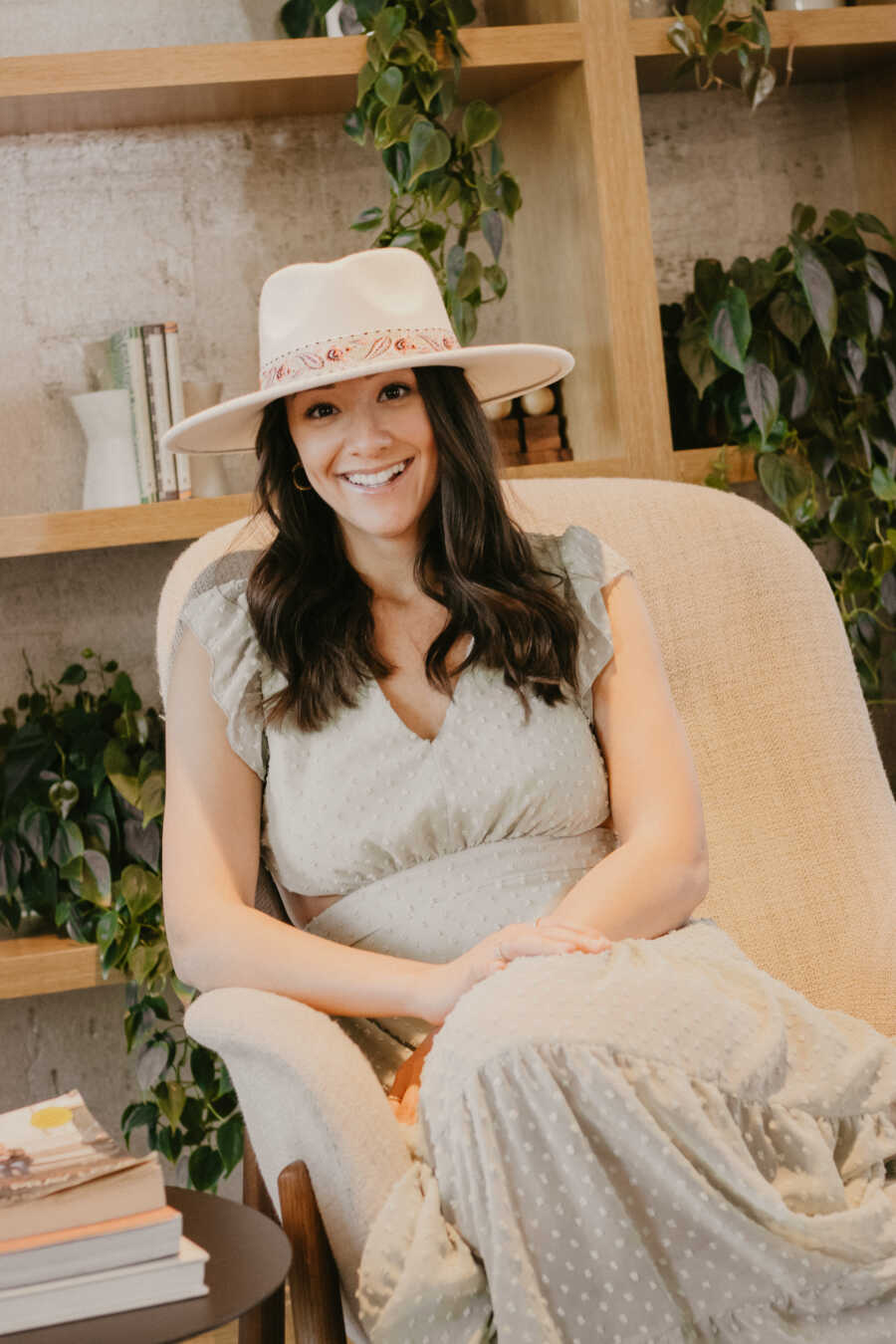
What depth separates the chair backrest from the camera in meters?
1.88

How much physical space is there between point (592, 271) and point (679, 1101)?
152cm

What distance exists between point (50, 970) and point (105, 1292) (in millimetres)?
1233

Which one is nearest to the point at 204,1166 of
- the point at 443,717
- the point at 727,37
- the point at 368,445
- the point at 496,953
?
the point at 443,717

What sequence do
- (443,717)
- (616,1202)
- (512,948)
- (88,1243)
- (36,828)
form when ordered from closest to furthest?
(88,1243) → (616,1202) → (512,948) → (443,717) → (36,828)

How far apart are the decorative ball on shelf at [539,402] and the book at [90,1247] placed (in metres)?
1.66

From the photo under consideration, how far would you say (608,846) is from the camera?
5.80ft

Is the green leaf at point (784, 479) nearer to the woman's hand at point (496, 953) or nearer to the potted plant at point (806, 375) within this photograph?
the potted plant at point (806, 375)

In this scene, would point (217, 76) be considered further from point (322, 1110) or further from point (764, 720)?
point (322, 1110)

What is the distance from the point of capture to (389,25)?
85.9 inches

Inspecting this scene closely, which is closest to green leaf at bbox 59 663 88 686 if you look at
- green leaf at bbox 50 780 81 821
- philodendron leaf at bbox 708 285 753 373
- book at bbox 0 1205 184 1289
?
green leaf at bbox 50 780 81 821

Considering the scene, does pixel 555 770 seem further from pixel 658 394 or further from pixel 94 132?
pixel 94 132

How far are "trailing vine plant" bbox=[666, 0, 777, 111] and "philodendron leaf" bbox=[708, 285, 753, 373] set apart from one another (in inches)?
13.4

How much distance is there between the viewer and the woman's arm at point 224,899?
1523 mm

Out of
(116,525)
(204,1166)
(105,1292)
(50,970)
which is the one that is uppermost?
(116,525)
